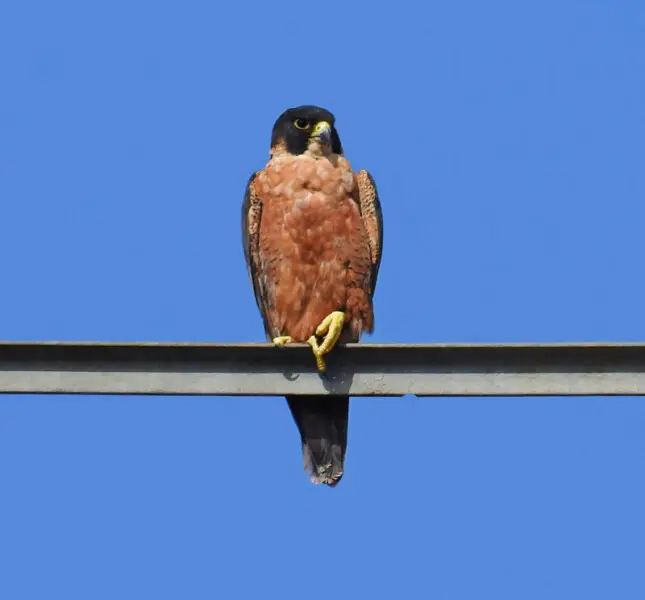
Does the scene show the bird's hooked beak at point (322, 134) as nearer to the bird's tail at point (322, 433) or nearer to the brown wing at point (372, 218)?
the brown wing at point (372, 218)

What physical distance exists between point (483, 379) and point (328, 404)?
1.91 metres

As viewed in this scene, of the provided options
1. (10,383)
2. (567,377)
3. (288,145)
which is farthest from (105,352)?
(288,145)

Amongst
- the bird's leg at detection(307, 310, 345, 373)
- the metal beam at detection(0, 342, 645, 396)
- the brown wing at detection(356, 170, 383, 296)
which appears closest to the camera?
the metal beam at detection(0, 342, 645, 396)

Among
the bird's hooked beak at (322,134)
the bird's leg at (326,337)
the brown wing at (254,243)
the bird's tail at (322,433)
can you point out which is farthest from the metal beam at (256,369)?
the bird's hooked beak at (322,134)

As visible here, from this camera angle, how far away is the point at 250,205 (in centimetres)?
623

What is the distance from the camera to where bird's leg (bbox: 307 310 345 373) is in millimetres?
3951

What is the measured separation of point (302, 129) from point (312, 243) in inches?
30.7

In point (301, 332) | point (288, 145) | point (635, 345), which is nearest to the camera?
point (635, 345)

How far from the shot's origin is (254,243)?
20.4 feet

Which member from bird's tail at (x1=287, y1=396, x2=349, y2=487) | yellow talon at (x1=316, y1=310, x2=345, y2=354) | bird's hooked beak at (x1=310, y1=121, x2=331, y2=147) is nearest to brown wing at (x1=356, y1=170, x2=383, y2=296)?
bird's hooked beak at (x1=310, y1=121, x2=331, y2=147)

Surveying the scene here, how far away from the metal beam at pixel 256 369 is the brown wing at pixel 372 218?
7.84 feet

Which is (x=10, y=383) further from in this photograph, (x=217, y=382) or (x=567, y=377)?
(x=567, y=377)

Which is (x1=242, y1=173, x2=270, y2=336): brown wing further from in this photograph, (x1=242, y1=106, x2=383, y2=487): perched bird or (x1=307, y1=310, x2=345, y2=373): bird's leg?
(x1=307, y1=310, x2=345, y2=373): bird's leg

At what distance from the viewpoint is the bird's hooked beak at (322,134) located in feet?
20.8
